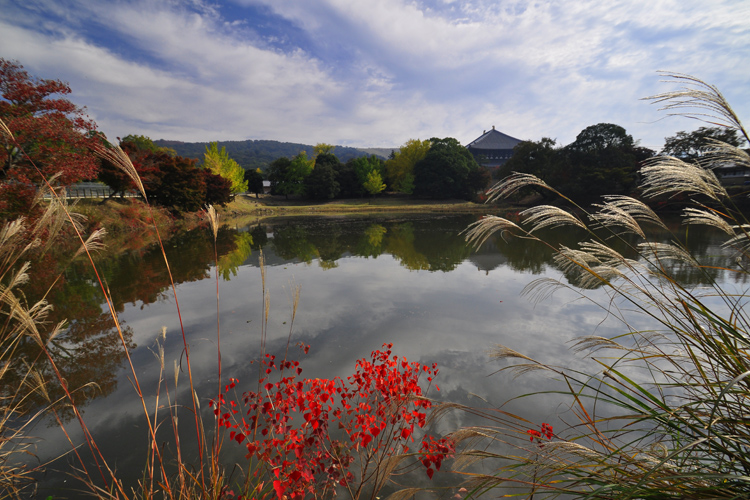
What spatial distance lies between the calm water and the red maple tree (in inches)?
115

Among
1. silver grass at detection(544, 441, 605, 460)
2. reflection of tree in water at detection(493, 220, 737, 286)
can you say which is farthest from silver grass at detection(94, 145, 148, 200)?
reflection of tree in water at detection(493, 220, 737, 286)

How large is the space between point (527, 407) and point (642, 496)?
242cm

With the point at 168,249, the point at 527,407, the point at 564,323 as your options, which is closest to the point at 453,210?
the point at 168,249

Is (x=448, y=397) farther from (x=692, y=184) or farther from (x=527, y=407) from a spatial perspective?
(x=692, y=184)

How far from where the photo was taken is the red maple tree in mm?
9633

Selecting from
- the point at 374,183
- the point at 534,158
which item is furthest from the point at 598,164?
the point at 374,183

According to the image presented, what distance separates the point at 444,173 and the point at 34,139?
45.4 m

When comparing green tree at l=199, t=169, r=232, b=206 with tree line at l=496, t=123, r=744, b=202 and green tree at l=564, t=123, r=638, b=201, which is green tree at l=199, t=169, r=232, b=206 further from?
green tree at l=564, t=123, r=638, b=201

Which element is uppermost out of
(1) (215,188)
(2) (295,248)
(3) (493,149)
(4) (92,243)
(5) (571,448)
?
(3) (493,149)

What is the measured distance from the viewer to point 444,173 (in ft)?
164

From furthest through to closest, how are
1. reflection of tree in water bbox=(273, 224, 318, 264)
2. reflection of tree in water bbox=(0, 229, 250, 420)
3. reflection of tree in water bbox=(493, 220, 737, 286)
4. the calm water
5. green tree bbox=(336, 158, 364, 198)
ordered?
green tree bbox=(336, 158, 364, 198) < reflection of tree in water bbox=(273, 224, 318, 264) < reflection of tree in water bbox=(493, 220, 737, 286) < reflection of tree in water bbox=(0, 229, 250, 420) < the calm water

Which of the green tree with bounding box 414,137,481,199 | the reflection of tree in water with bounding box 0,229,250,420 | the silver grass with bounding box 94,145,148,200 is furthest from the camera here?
the green tree with bounding box 414,137,481,199

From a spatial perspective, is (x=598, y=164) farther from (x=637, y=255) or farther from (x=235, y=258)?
(x=235, y=258)

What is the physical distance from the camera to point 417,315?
669cm
